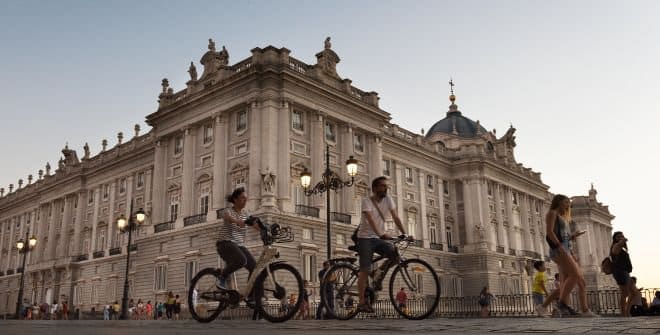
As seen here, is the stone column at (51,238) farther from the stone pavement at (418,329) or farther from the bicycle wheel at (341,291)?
the stone pavement at (418,329)

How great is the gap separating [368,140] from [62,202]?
32648 mm

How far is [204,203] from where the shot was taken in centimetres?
3728

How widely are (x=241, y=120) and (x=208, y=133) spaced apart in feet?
10.6

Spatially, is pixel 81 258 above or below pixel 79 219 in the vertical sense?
below

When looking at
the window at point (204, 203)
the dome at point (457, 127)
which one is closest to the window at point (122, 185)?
the window at point (204, 203)

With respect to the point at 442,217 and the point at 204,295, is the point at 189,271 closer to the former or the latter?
the point at 442,217

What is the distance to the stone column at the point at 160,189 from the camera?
131 ft

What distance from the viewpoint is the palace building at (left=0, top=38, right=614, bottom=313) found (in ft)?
116

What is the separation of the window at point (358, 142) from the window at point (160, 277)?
48.0 feet

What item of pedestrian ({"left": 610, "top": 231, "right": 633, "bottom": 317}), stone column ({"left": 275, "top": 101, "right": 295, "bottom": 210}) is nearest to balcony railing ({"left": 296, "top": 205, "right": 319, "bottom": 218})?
stone column ({"left": 275, "top": 101, "right": 295, "bottom": 210})

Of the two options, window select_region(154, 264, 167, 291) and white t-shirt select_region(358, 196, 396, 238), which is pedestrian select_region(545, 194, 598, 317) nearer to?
white t-shirt select_region(358, 196, 396, 238)

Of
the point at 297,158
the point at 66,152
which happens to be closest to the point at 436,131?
the point at 297,158

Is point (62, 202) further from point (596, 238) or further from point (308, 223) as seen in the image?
point (596, 238)

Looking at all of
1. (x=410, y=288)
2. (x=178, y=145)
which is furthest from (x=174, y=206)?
(x=410, y=288)
